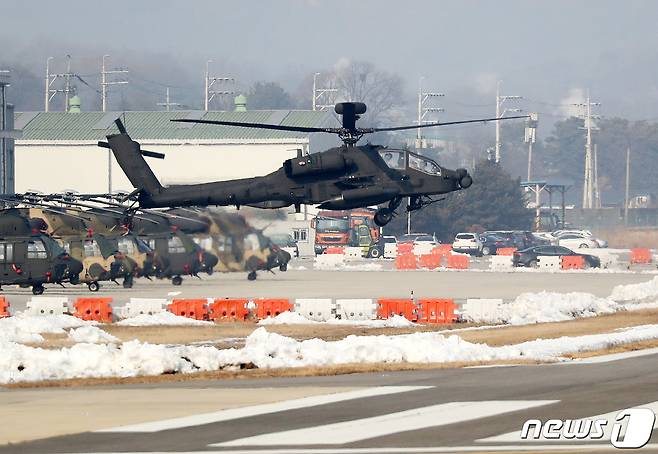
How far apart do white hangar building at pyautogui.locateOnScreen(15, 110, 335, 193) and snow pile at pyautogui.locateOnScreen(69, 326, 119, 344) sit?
323ft

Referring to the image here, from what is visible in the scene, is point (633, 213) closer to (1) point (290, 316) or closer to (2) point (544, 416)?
(1) point (290, 316)

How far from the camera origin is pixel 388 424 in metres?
19.8

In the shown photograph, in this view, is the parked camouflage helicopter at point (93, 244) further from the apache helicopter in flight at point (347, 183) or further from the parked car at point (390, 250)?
the parked car at point (390, 250)

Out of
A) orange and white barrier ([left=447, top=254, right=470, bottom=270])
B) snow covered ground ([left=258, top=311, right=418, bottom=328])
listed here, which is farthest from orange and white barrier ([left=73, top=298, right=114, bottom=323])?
orange and white barrier ([left=447, top=254, right=470, bottom=270])

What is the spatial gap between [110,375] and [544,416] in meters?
9.52

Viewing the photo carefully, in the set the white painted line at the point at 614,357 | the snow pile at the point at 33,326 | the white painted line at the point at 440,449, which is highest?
the white painted line at the point at 440,449

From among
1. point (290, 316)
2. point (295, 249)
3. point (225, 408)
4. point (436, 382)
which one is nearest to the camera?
point (225, 408)

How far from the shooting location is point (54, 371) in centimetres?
2689

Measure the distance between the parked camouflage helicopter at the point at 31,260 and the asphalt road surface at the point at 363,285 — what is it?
76cm

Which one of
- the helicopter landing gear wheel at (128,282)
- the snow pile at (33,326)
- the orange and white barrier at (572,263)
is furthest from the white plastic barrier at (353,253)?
the snow pile at (33,326)

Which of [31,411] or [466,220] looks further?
[466,220]

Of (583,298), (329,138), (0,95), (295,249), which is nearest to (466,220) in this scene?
(329,138)

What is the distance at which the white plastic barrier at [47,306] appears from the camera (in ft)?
154

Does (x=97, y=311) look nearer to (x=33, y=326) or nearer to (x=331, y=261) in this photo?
(x=33, y=326)
